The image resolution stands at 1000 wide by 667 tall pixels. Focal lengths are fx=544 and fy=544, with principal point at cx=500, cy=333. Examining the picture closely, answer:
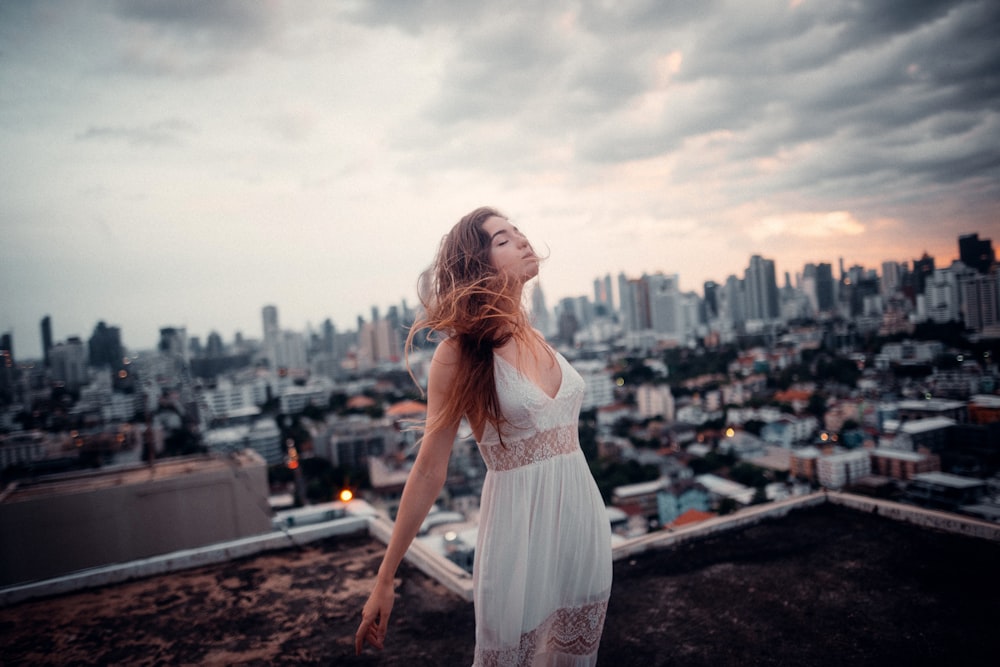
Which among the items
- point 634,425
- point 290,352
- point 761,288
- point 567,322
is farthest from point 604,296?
point 290,352

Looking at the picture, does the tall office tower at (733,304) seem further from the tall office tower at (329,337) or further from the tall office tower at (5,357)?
the tall office tower at (329,337)

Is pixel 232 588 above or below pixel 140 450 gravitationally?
above

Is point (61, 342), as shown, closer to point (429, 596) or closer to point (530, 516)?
point (429, 596)

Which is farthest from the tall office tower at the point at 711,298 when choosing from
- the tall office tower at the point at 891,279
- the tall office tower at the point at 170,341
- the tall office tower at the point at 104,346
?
the tall office tower at the point at 104,346

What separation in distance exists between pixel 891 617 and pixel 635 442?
64.1 ft

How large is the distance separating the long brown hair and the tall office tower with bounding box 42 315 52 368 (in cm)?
1575

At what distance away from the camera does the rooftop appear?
147 centimetres

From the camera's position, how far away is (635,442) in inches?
803

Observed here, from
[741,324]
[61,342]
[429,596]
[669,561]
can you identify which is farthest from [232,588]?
[741,324]

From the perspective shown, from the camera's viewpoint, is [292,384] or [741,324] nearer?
[741,324]

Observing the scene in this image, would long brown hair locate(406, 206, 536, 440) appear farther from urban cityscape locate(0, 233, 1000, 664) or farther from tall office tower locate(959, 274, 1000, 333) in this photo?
tall office tower locate(959, 274, 1000, 333)

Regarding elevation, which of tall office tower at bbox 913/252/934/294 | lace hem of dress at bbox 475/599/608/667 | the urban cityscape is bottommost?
the urban cityscape

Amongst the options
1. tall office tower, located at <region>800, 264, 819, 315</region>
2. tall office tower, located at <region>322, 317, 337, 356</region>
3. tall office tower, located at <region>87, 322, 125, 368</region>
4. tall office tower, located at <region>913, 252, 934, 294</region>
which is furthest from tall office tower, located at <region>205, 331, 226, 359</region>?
tall office tower, located at <region>913, 252, 934, 294</region>

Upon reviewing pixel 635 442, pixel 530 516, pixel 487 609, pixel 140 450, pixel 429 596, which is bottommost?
pixel 635 442
